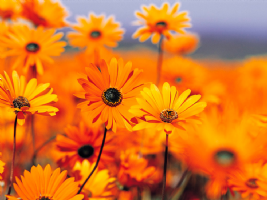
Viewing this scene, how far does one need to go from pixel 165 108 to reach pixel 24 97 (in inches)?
20.7

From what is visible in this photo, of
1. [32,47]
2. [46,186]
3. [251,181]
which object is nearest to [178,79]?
[32,47]

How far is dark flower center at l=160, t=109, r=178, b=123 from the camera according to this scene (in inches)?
42.8

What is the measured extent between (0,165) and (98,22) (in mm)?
1692

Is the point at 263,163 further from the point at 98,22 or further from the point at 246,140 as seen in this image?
the point at 98,22

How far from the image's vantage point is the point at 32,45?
1.76 m

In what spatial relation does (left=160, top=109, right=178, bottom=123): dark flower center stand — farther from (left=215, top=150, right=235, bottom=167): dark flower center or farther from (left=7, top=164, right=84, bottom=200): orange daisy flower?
(left=7, top=164, right=84, bottom=200): orange daisy flower

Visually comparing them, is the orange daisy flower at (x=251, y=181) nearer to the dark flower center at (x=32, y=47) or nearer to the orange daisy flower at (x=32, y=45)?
the orange daisy flower at (x=32, y=45)

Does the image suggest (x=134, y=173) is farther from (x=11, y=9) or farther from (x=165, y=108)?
(x=11, y=9)

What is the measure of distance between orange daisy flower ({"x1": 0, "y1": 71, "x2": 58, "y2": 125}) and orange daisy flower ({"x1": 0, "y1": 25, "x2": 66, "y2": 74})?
558 millimetres

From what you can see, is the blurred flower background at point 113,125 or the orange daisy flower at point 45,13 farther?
the orange daisy flower at point 45,13

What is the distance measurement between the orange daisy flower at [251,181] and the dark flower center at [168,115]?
0.30 metres

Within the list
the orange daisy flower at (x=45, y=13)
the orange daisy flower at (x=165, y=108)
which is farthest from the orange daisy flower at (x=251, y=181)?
the orange daisy flower at (x=45, y=13)

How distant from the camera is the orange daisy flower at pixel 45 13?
2031 mm

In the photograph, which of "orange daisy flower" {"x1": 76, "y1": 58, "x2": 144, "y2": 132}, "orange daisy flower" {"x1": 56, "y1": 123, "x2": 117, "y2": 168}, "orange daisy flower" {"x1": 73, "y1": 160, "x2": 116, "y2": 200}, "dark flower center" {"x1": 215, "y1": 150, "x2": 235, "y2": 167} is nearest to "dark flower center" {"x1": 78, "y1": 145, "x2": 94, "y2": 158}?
"orange daisy flower" {"x1": 56, "y1": 123, "x2": 117, "y2": 168}
